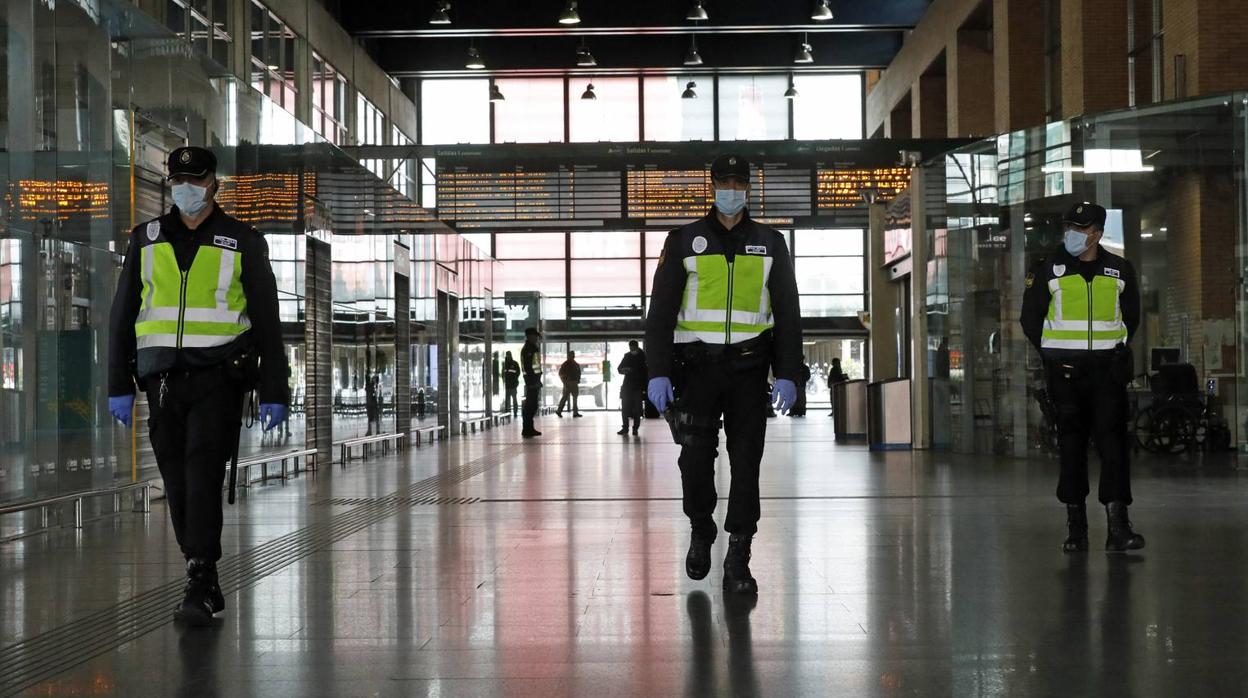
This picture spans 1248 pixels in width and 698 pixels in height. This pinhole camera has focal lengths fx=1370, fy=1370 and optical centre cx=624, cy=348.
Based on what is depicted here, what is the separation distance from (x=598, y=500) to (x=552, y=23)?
16.2 meters

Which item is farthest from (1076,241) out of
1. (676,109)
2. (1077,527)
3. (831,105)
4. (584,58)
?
(676,109)

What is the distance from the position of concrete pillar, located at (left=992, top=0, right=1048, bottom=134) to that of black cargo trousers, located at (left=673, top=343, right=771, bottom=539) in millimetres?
17230

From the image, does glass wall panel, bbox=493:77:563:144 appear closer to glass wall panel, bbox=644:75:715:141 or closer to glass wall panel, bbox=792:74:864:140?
glass wall panel, bbox=644:75:715:141

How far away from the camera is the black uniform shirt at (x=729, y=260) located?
5.15 m

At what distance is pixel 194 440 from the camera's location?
4.77m

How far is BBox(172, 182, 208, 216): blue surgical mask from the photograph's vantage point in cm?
486

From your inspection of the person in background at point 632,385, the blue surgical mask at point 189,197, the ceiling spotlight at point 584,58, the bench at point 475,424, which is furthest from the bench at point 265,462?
the ceiling spotlight at point 584,58

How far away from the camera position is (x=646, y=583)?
17.7 ft

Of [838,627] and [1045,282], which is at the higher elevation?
[1045,282]

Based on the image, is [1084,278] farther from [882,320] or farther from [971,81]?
[971,81]

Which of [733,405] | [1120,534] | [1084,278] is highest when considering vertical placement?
[1084,278]

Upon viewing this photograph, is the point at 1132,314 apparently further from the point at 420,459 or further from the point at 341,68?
the point at 341,68

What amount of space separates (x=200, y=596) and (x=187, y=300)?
1024mm

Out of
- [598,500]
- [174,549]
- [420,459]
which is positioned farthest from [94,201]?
[420,459]
